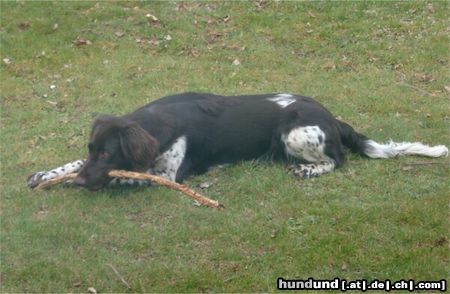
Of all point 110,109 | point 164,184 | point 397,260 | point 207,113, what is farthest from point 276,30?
point 397,260

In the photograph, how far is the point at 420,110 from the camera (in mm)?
9867

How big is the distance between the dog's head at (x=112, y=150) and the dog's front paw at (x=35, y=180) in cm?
61

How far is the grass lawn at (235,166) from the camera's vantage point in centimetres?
607

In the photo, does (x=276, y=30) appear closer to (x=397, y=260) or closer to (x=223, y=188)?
(x=223, y=188)

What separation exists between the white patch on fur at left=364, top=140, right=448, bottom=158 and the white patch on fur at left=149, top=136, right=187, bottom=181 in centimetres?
196

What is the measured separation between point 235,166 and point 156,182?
3.52 ft

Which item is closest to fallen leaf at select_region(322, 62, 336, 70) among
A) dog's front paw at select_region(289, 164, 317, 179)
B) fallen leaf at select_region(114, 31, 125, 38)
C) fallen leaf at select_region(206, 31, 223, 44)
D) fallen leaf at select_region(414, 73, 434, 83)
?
fallen leaf at select_region(414, 73, 434, 83)

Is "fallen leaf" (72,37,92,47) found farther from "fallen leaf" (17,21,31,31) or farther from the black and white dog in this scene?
the black and white dog

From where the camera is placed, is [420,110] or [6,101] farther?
[6,101]

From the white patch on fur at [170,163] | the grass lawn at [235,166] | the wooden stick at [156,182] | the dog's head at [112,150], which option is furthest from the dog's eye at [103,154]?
the white patch on fur at [170,163]

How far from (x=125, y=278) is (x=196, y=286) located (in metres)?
0.54

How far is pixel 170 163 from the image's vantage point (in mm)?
7910

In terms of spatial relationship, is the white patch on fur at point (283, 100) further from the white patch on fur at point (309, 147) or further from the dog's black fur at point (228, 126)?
the white patch on fur at point (309, 147)

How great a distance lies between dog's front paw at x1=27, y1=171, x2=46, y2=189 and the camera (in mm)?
7688
